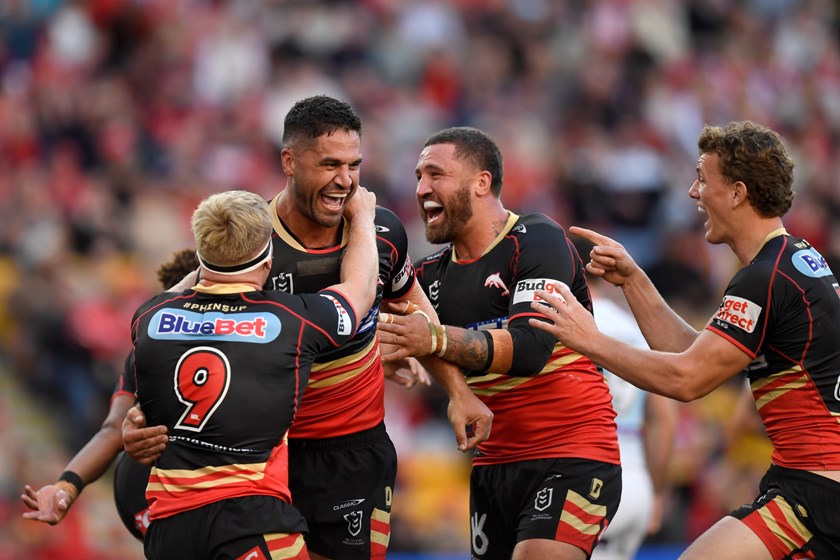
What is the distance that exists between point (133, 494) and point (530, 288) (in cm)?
258

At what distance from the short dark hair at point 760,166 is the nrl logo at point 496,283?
142cm

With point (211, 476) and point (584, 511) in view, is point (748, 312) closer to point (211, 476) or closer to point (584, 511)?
point (584, 511)

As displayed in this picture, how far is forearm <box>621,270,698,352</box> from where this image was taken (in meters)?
6.81

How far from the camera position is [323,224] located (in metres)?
6.51

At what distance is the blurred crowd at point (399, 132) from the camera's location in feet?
39.7

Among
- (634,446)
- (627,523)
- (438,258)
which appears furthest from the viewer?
(634,446)

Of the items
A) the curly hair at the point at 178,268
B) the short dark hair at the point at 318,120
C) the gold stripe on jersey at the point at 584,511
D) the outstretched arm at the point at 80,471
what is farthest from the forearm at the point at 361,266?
the outstretched arm at the point at 80,471

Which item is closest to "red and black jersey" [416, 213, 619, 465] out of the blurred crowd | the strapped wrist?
the strapped wrist

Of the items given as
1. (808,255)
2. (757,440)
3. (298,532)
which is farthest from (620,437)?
(757,440)

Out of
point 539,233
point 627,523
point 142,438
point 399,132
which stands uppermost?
point 399,132

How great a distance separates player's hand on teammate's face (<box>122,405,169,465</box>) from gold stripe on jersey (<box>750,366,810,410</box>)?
2.99 m

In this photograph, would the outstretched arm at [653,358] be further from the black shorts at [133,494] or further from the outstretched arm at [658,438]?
the outstretched arm at [658,438]

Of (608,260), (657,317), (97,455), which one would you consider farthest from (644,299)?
(97,455)

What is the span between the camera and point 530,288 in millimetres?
6723
